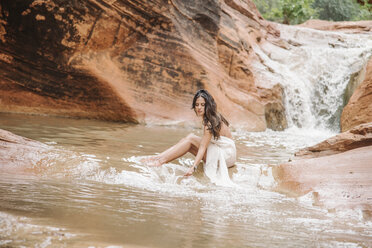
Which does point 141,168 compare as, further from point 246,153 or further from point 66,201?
point 246,153

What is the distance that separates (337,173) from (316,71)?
41.2 ft

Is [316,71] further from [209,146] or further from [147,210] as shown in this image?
[147,210]

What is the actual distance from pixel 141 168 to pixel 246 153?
310 centimetres

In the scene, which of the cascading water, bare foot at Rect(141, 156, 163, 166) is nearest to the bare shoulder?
bare foot at Rect(141, 156, 163, 166)

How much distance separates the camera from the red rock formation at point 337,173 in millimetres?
3983

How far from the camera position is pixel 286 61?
1694 cm

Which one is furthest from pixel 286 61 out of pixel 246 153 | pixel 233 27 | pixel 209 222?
pixel 209 222

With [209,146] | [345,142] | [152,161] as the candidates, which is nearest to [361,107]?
[345,142]

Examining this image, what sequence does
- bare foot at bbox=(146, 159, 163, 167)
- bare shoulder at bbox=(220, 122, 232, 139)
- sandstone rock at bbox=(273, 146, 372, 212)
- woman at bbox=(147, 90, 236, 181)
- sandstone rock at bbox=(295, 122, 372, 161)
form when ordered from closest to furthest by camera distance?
sandstone rock at bbox=(273, 146, 372, 212), sandstone rock at bbox=(295, 122, 372, 161), bare foot at bbox=(146, 159, 163, 167), woman at bbox=(147, 90, 236, 181), bare shoulder at bbox=(220, 122, 232, 139)

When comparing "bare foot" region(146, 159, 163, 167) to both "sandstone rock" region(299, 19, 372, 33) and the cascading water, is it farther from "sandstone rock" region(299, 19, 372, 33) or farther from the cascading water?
"sandstone rock" region(299, 19, 372, 33)

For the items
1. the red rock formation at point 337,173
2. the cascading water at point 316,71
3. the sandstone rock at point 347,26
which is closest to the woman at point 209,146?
the red rock formation at point 337,173

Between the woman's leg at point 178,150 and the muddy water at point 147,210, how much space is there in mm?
134

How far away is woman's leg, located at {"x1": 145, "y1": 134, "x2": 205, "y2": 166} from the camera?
5367 millimetres

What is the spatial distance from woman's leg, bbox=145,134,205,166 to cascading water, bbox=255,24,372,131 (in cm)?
949
